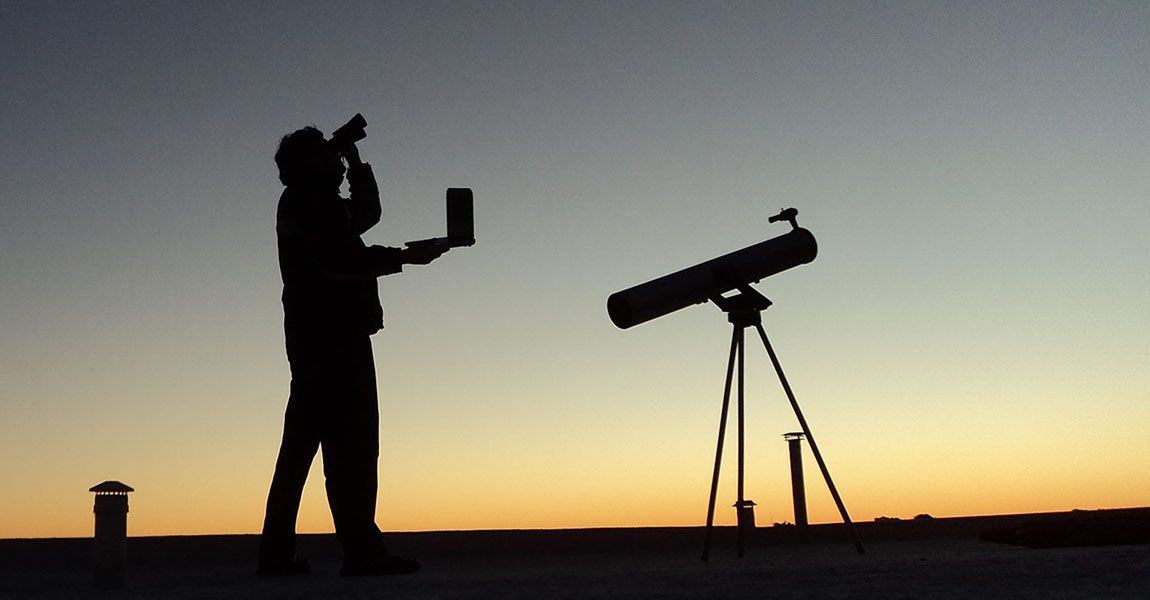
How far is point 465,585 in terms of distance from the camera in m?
3.71

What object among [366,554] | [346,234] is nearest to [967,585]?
[366,554]

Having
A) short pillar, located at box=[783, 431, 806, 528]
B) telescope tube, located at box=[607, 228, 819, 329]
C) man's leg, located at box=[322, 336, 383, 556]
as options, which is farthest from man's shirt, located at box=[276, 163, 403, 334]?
short pillar, located at box=[783, 431, 806, 528]

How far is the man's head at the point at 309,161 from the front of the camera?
16.5 feet

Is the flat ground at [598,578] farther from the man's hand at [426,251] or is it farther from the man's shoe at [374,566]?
the man's hand at [426,251]

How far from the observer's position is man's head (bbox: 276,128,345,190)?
5.02 metres

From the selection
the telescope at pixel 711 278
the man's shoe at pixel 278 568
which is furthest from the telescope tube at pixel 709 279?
the man's shoe at pixel 278 568

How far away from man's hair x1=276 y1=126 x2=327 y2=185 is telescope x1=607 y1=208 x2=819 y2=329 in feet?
6.37

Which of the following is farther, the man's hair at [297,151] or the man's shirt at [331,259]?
the man's hair at [297,151]

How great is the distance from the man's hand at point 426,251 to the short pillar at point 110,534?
5.37 feet

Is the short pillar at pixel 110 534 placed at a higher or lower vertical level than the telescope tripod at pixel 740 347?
lower

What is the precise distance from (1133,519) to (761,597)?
4.25 metres

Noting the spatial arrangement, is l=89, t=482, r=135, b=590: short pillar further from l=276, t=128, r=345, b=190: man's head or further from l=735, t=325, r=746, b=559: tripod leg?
l=735, t=325, r=746, b=559: tripod leg

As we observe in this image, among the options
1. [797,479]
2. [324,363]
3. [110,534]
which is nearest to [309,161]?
[324,363]

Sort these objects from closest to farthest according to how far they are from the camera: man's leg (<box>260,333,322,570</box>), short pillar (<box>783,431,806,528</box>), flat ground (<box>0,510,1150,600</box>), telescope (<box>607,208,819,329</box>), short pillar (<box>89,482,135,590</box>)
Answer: flat ground (<box>0,510,1150,600</box>) < short pillar (<box>89,482,135,590</box>) < man's leg (<box>260,333,322,570</box>) < telescope (<box>607,208,819,329</box>) < short pillar (<box>783,431,806,528</box>)
